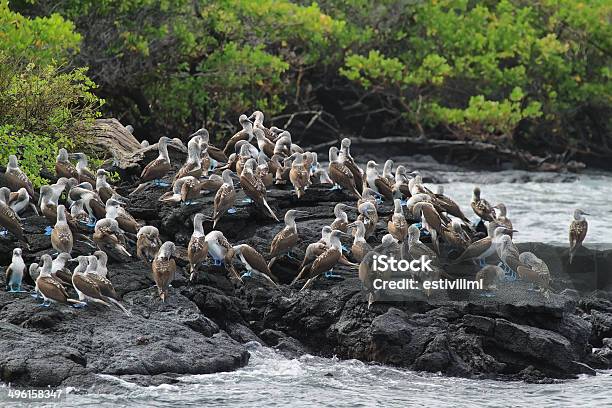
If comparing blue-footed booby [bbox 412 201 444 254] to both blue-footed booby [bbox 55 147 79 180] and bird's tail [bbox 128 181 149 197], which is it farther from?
blue-footed booby [bbox 55 147 79 180]

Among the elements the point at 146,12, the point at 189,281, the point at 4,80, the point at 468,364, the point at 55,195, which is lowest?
the point at 468,364

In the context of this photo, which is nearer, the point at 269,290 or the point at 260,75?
the point at 269,290

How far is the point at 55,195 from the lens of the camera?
1577 cm

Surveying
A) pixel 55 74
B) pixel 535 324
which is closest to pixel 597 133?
pixel 55 74

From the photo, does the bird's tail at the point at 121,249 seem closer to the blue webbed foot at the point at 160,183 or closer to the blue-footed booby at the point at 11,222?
the blue-footed booby at the point at 11,222

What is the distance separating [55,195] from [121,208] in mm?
1032

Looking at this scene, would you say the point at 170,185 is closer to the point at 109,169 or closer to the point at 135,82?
the point at 109,169

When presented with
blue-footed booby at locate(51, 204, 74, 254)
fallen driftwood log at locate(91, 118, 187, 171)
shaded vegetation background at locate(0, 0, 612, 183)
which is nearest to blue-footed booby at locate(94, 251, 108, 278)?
blue-footed booby at locate(51, 204, 74, 254)

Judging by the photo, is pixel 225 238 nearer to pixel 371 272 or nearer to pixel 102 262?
pixel 102 262

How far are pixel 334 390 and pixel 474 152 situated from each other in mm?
21678

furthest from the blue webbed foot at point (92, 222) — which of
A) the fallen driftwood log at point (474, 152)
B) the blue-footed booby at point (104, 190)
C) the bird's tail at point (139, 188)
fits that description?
the fallen driftwood log at point (474, 152)

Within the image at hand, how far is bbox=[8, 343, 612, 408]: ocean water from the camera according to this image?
1188 centimetres

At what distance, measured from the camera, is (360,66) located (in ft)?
104

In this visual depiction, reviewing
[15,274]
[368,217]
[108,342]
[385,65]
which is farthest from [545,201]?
[108,342]
